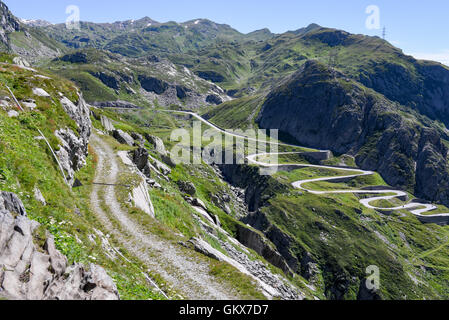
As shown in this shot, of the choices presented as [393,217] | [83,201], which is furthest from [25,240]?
[393,217]

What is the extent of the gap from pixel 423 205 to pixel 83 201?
193 meters

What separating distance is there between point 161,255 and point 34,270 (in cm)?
1106

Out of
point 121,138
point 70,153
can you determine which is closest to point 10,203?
point 70,153

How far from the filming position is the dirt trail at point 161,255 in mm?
18109

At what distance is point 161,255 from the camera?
2111cm

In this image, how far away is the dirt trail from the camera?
59.4 feet

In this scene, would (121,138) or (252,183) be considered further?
(252,183)

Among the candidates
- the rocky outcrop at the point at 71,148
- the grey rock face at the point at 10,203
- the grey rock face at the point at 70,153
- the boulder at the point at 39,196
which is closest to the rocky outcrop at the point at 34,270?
the grey rock face at the point at 10,203

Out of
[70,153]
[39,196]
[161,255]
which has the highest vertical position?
[70,153]

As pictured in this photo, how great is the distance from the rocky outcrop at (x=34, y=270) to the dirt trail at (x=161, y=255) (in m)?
6.57

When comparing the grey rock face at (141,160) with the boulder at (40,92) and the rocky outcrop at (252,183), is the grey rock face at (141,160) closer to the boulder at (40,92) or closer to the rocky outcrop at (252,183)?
the boulder at (40,92)

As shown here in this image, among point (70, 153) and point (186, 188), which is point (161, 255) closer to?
point (70, 153)

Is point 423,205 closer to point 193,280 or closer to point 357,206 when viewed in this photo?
point 357,206

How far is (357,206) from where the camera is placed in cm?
12706
